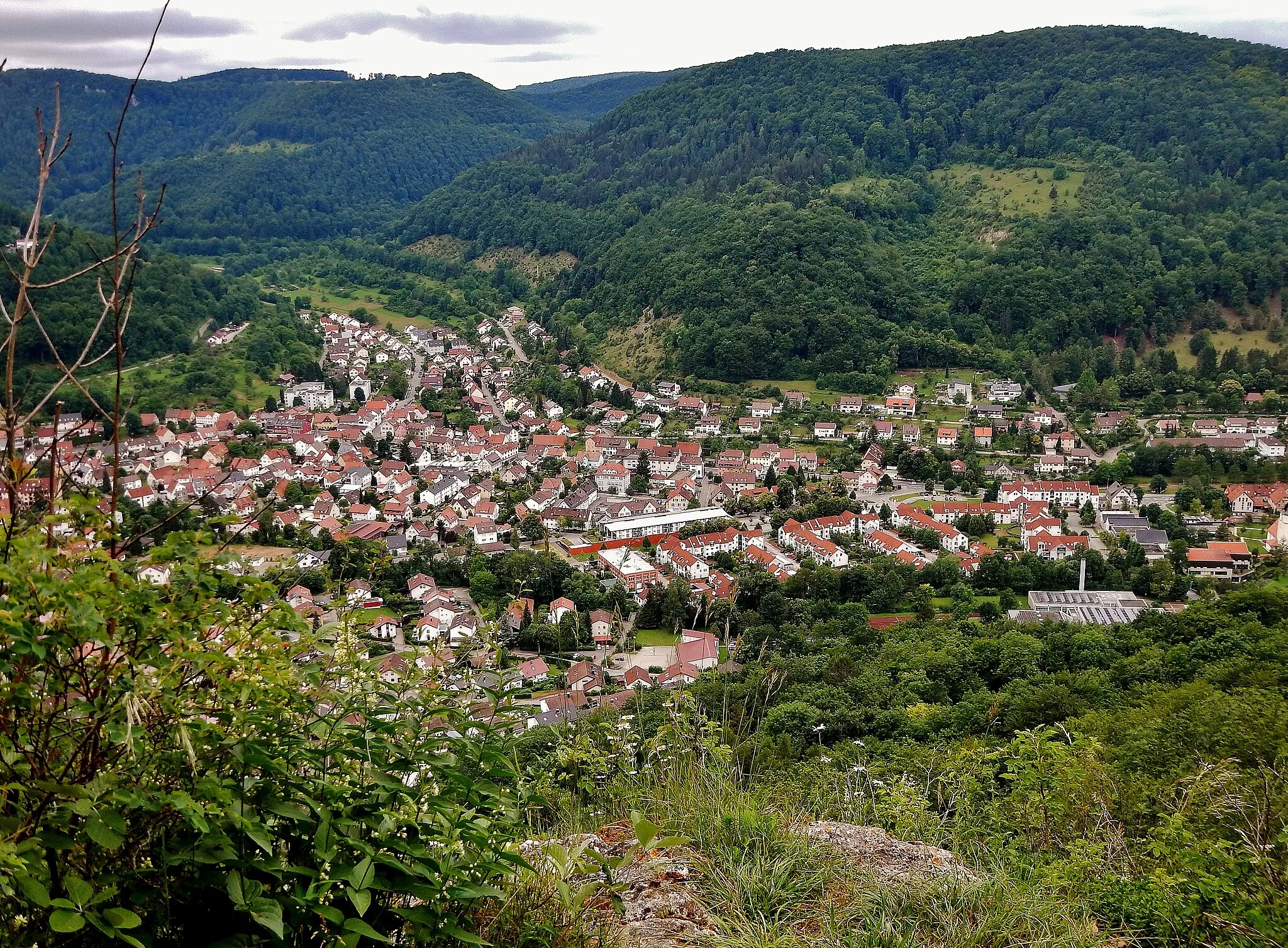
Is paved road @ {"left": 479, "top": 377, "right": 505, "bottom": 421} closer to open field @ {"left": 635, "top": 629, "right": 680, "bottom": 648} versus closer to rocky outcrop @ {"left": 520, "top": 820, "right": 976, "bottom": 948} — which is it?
open field @ {"left": 635, "top": 629, "right": 680, "bottom": 648}

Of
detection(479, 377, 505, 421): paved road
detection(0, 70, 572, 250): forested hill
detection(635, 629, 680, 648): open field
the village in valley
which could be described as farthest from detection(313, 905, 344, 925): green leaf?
detection(0, 70, 572, 250): forested hill

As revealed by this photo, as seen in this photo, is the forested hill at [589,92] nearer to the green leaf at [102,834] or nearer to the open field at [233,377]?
the open field at [233,377]

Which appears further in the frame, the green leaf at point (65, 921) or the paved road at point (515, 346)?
the paved road at point (515, 346)

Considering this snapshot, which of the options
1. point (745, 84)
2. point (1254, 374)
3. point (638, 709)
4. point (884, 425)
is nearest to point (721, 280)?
point (884, 425)

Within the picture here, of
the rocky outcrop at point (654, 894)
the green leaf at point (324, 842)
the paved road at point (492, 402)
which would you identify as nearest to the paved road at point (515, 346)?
the paved road at point (492, 402)

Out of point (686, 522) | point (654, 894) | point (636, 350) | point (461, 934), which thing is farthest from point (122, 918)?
point (636, 350)

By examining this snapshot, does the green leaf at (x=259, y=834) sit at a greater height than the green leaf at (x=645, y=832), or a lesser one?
greater
